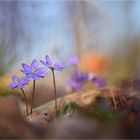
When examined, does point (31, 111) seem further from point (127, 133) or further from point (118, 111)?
point (127, 133)

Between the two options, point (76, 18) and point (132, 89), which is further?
point (76, 18)

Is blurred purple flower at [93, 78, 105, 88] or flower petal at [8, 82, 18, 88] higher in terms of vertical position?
flower petal at [8, 82, 18, 88]

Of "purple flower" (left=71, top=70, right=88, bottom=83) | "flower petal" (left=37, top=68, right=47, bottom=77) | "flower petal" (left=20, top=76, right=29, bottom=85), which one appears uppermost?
"flower petal" (left=37, top=68, right=47, bottom=77)

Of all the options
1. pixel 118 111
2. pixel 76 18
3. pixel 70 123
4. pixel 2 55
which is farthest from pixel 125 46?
pixel 70 123

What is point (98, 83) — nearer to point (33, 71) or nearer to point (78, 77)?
point (78, 77)

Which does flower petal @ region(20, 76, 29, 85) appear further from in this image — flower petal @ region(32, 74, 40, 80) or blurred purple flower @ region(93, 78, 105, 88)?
blurred purple flower @ region(93, 78, 105, 88)

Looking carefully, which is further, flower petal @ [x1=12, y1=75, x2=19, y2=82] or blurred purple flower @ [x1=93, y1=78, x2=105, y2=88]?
blurred purple flower @ [x1=93, y1=78, x2=105, y2=88]

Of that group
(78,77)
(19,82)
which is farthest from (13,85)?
(78,77)

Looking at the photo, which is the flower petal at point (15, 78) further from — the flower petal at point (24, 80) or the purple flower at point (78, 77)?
the purple flower at point (78, 77)

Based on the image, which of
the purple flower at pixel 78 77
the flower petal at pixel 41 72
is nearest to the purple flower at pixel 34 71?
the flower petal at pixel 41 72

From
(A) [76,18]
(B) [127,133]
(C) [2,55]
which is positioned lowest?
(B) [127,133]

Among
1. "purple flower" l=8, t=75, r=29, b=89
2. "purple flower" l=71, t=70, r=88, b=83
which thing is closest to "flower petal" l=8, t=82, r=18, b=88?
"purple flower" l=8, t=75, r=29, b=89
